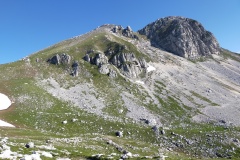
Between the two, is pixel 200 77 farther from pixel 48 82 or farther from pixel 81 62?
pixel 48 82

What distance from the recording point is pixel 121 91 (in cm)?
10325

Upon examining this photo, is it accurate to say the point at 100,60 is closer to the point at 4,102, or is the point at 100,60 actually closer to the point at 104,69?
the point at 104,69

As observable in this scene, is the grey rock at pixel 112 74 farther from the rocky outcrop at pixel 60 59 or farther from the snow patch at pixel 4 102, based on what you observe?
the snow patch at pixel 4 102

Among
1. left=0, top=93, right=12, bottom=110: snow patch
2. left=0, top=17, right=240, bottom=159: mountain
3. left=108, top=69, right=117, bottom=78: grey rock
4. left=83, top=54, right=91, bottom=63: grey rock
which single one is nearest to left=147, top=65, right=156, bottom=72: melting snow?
left=0, top=17, right=240, bottom=159: mountain

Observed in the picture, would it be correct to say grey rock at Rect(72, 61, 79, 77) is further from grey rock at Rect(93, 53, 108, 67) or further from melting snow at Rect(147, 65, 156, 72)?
melting snow at Rect(147, 65, 156, 72)

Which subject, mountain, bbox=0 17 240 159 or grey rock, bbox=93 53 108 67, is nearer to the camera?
mountain, bbox=0 17 240 159

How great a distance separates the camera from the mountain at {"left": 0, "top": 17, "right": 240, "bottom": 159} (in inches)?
1978

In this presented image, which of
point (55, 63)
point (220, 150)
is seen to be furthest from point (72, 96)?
point (220, 150)

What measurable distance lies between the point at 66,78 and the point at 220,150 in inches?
2716

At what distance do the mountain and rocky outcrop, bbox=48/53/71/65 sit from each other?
20.2 inches

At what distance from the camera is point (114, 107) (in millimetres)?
88188

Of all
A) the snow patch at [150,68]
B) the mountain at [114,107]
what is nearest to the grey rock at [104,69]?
the mountain at [114,107]

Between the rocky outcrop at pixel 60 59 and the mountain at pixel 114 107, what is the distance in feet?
1.68

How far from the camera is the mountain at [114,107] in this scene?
50250mm
